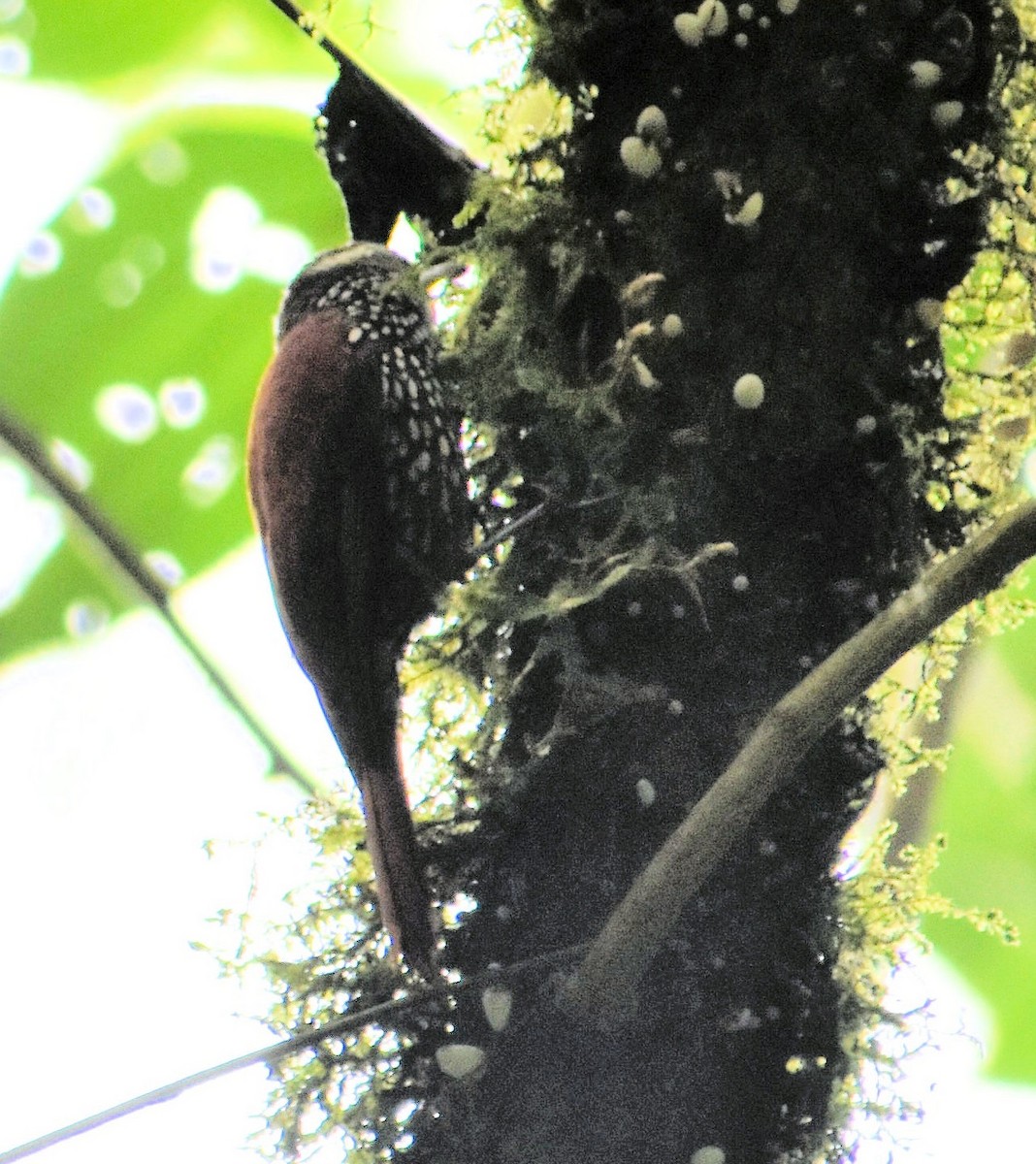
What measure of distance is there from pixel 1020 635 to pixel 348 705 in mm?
1319

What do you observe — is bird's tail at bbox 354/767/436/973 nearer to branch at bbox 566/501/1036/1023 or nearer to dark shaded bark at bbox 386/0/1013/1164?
dark shaded bark at bbox 386/0/1013/1164

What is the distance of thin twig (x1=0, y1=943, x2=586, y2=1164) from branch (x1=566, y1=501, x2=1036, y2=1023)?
0.13 meters

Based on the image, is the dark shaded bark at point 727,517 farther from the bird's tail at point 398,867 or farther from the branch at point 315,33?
the branch at point 315,33

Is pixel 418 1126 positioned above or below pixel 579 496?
below

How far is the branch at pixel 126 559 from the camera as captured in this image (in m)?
2.10

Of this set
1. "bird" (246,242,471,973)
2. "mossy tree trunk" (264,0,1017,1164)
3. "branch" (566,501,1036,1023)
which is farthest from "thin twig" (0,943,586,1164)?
"bird" (246,242,471,973)

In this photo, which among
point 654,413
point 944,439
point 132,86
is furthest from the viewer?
point 132,86

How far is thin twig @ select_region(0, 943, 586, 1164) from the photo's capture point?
3.50 feet

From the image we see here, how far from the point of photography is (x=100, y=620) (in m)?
2.23

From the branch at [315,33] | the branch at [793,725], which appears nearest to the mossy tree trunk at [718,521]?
the branch at [793,725]

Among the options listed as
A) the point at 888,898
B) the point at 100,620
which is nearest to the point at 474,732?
the point at 888,898

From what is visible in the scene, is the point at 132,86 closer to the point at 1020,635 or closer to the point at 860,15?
the point at 860,15

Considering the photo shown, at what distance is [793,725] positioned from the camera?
100 centimetres

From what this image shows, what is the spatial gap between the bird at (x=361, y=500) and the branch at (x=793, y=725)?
1.36ft
